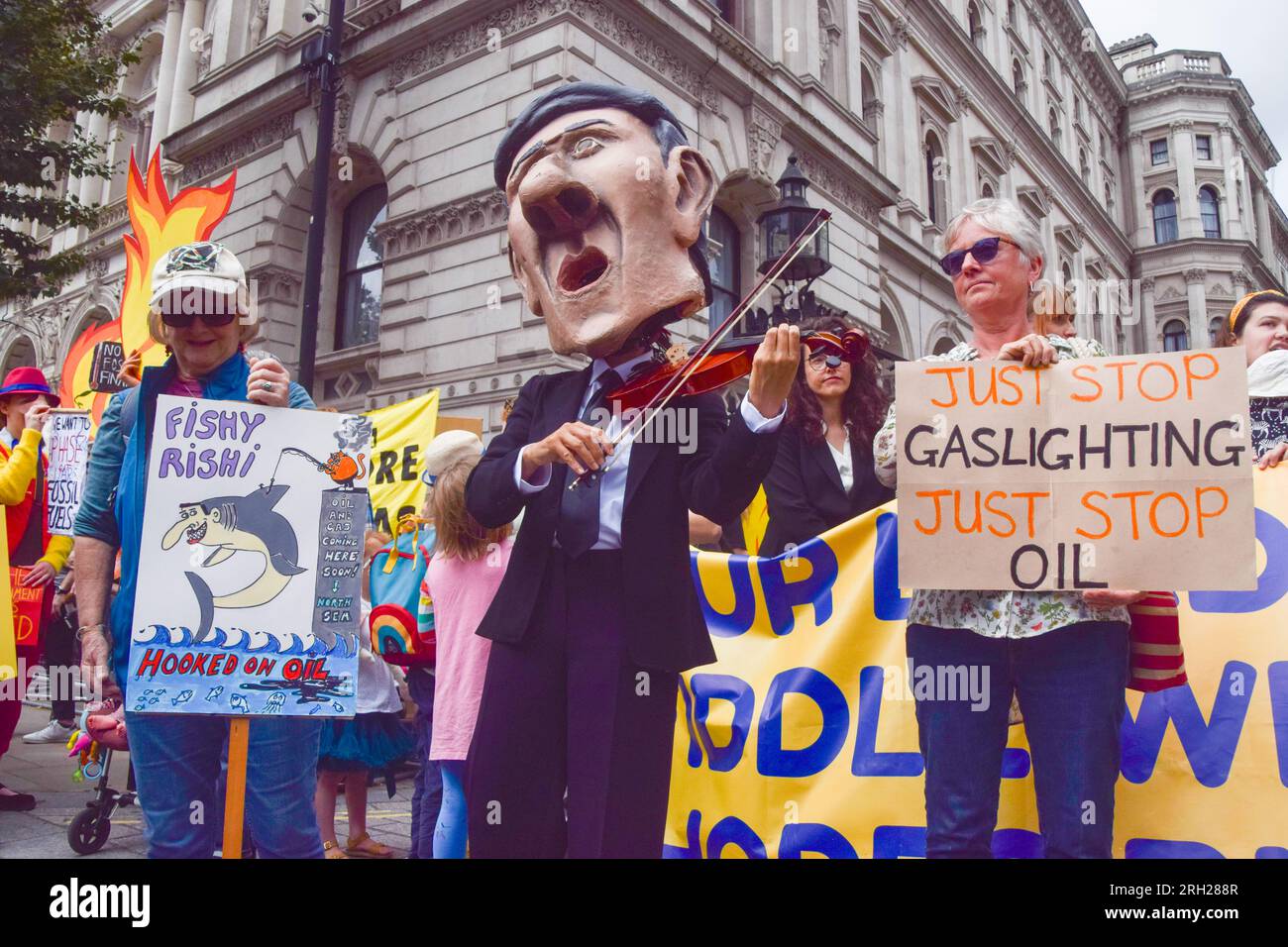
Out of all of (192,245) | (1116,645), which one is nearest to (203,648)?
(192,245)

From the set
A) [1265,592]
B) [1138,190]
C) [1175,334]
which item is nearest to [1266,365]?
[1265,592]

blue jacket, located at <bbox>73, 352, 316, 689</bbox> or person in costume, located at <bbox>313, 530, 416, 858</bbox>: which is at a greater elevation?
blue jacket, located at <bbox>73, 352, 316, 689</bbox>

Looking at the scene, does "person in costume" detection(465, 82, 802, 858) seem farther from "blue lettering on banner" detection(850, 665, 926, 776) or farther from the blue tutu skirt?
the blue tutu skirt

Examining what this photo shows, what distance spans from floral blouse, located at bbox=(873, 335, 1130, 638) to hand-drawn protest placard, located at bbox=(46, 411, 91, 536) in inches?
225

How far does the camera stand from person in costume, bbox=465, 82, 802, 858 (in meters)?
2.23

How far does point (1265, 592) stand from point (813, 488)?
61.7 inches

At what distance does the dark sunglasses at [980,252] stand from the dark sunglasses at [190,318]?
83.4 inches

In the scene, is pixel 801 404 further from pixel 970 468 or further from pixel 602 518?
pixel 602 518

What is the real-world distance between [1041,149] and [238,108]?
22401mm

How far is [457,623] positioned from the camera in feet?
12.3

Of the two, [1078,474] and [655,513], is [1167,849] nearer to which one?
[1078,474]

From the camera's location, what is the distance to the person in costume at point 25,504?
4.87m

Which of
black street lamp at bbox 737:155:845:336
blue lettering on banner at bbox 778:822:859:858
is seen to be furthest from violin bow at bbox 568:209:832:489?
black street lamp at bbox 737:155:845:336

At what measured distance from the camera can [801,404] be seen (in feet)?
12.6
